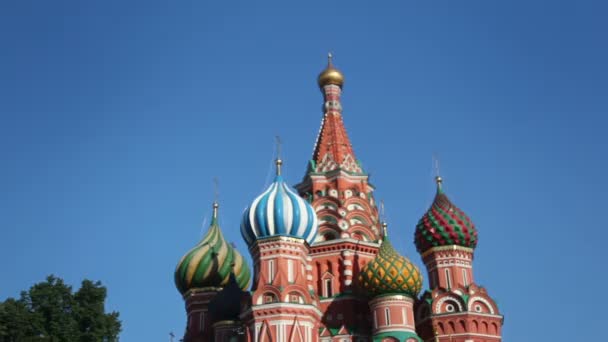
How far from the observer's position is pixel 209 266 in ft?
103

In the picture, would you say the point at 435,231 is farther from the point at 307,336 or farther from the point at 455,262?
the point at 307,336

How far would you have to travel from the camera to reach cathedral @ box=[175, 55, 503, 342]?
25375 mm

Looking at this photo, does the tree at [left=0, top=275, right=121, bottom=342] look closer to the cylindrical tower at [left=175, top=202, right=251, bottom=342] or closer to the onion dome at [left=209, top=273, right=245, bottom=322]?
the onion dome at [left=209, top=273, right=245, bottom=322]

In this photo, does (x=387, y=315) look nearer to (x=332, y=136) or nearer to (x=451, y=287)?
(x=451, y=287)

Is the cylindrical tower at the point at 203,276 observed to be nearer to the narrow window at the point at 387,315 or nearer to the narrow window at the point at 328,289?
the narrow window at the point at 328,289

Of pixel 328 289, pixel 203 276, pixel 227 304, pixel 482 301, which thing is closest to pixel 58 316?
pixel 227 304

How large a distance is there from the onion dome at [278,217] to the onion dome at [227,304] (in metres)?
2.56

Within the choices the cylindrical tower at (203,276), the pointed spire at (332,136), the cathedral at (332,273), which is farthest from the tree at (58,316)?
the pointed spire at (332,136)

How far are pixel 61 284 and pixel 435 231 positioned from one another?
13.8 m

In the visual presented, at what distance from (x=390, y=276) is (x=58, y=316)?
1088cm

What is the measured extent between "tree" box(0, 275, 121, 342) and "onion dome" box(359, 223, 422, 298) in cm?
854

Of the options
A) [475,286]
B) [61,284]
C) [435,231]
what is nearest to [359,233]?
[435,231]

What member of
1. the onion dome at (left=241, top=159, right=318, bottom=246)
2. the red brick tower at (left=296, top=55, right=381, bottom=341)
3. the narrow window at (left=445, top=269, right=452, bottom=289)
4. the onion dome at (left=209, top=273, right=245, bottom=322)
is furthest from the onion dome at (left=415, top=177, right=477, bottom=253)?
the onion dome at (left=209, top=273, right=245, bottom=322)

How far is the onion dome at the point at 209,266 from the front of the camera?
31.2 m
